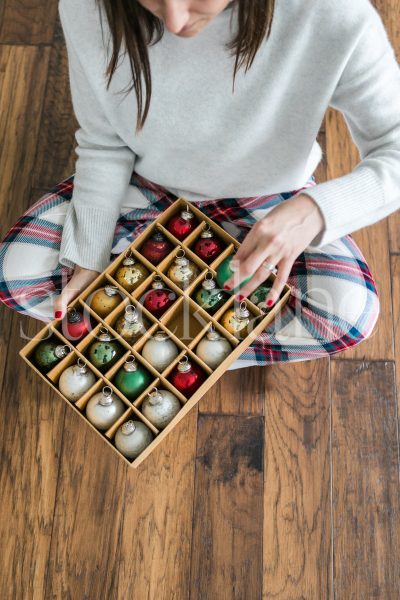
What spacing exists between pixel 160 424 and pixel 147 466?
0.32 m

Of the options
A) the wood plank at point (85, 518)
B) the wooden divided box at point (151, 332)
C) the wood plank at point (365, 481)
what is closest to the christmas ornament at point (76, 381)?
the wooden divided box at point (151, 332)

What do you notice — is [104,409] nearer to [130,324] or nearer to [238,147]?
[130,324]

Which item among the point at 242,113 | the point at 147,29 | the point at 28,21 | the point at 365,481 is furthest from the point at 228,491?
the point at 28,21

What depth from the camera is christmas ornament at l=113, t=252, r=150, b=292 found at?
889 millimetres

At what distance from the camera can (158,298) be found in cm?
88

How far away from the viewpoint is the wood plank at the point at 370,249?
122 cm

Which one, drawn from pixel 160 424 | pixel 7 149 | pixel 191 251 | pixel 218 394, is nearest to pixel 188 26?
pixel 191 251

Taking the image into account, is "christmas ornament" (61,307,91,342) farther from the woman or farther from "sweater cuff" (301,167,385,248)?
"sweater cuff" (301,167,385,248)

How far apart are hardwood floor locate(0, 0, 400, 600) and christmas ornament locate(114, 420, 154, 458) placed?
11.9 inches

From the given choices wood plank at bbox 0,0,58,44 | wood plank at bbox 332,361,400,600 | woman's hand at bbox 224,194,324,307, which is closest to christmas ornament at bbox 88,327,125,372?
woman's hand at bbox 224,194,324,307

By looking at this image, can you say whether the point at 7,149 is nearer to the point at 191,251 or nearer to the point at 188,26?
the point at 191,251

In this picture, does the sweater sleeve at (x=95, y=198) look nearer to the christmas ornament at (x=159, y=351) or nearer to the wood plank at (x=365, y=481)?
the christmas ornament at (x=159, y=351)

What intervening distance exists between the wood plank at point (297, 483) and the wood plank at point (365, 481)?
1.0 inches

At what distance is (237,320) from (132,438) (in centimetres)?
25
